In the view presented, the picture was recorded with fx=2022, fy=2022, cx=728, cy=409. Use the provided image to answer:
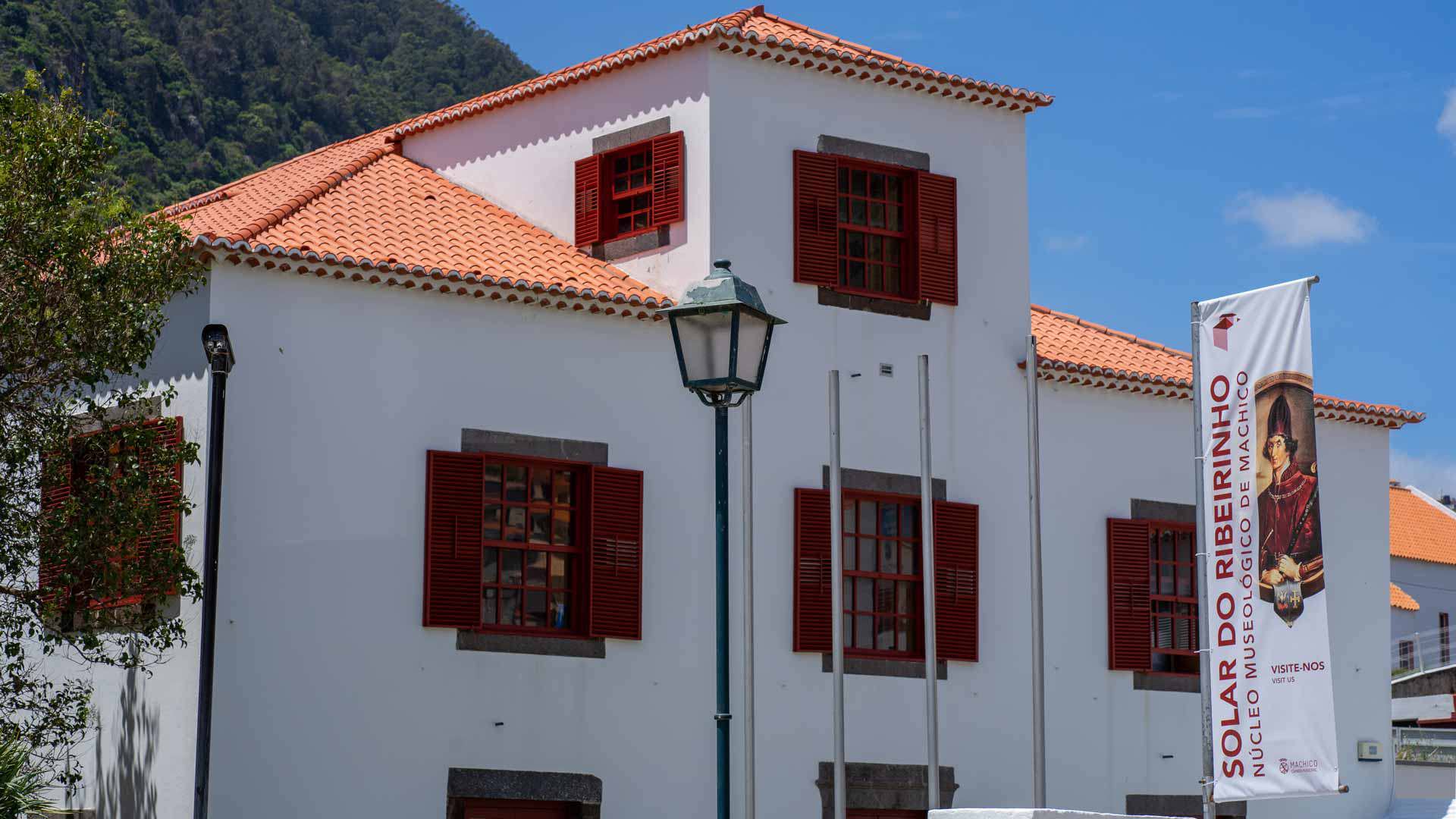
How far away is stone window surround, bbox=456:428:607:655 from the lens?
17875 millimetres

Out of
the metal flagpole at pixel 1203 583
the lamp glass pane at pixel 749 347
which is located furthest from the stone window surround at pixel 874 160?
the lamp glass pane at pixel 749 347

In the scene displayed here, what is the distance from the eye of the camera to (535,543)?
18406mm

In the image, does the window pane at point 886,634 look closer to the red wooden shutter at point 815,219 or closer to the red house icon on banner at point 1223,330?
the red wooden shutter at point 815,219

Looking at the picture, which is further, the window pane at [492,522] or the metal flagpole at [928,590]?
the metal flagpole at [928,590]

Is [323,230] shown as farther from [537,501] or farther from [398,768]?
[398,768]

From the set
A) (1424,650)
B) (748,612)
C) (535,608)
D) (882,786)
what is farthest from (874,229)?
(1424,650)

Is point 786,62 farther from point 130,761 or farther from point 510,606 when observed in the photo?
point 130,761

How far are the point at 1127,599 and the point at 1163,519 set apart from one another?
1148 mm

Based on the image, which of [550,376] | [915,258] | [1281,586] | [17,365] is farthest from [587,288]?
[1281,586]

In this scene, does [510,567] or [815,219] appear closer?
[510,567]

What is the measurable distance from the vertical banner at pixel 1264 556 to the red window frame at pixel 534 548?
564cm

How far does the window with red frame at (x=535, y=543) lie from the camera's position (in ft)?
58.2

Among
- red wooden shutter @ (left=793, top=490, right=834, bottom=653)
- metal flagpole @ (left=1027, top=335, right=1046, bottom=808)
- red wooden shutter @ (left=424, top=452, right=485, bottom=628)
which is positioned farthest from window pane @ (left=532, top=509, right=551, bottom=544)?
metal flagpole @ (left=1027, top=335, right=1046, bottom=808)

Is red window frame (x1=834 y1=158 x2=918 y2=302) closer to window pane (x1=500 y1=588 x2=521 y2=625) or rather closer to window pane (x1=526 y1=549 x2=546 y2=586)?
window pane (x1=526 y1=549 x2=546 y2=586)
